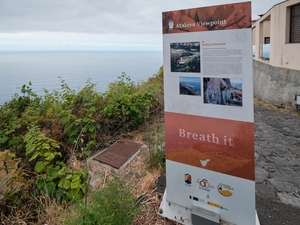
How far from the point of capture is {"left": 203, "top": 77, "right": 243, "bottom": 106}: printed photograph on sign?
1.66 meters

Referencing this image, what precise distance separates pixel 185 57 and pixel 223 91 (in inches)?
17.1

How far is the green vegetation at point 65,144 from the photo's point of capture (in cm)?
211

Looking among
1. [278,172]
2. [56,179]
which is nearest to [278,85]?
[278,172]

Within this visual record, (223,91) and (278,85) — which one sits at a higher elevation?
(223,91)

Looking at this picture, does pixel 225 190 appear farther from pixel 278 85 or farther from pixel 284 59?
pixel 284 59

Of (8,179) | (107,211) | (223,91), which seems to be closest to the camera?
(223,91)

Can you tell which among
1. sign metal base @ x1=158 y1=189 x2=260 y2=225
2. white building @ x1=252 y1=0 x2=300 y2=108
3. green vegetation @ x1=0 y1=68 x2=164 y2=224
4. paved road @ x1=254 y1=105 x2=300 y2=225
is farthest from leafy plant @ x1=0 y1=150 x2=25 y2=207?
white building @ x1=252 y1=0 x2=300 y2=108

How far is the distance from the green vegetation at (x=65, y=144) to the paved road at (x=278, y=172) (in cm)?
125

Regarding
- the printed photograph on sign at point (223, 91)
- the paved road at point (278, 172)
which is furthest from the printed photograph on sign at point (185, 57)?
the paved road at point (278, 172)

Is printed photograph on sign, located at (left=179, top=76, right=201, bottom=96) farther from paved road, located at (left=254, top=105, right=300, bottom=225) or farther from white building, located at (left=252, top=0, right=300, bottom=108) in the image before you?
white building, located at (left=252, top=0, right=300, bottom=108)

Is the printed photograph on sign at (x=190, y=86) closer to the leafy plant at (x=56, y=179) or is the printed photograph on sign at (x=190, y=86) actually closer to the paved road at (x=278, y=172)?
the paved road at (x=278, y=172)

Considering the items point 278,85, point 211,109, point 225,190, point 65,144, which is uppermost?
point 211,109

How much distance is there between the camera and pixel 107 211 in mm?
1851

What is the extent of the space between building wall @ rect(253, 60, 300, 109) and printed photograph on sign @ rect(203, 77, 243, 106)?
569 centimetres
